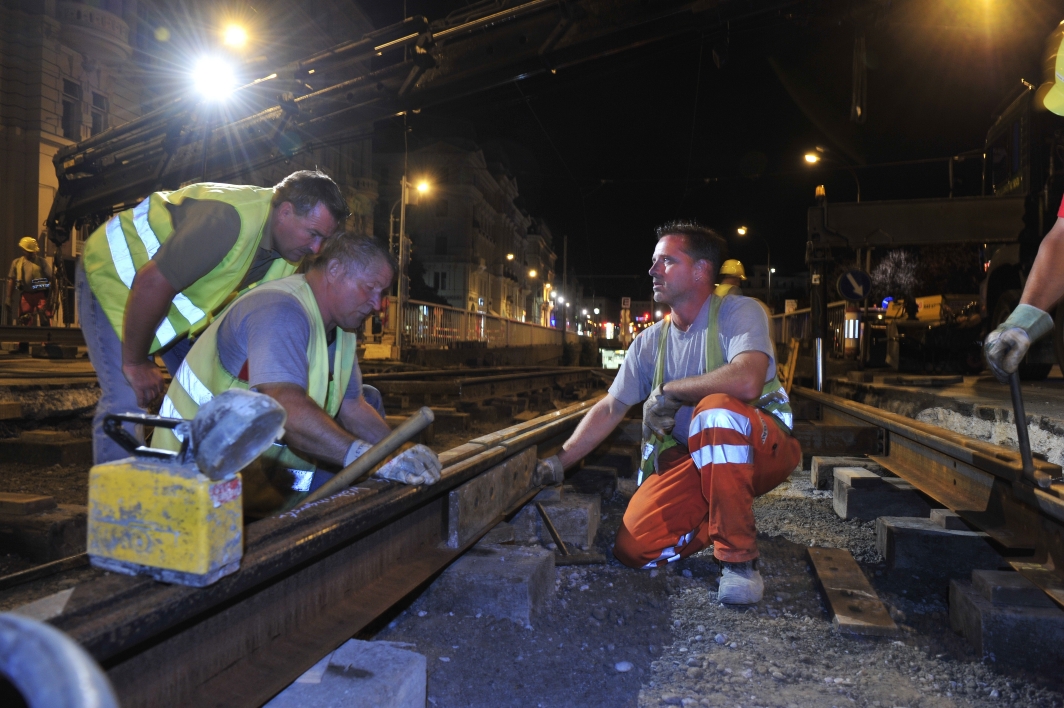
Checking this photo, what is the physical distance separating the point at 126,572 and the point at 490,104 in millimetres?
9065

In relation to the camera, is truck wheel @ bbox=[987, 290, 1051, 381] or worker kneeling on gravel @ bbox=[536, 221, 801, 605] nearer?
worker kneeling on gravel @ bbox=[536, 221, 801, 605]

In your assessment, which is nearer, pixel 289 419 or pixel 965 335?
pixel 289 419

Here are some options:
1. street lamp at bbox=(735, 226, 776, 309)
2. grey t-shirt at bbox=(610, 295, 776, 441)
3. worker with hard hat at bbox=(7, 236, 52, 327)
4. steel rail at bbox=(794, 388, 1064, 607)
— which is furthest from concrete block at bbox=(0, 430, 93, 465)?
street lamp at bbox=(735, 226, 776, 309)

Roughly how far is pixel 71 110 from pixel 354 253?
3132 cm

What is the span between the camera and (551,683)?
226 cm

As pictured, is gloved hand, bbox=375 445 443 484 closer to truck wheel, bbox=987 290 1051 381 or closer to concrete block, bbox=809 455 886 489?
concrete block, bbox=809 455 886 489

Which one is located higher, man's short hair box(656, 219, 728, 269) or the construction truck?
the construction truck

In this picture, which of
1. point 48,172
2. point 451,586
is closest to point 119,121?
point 48,172

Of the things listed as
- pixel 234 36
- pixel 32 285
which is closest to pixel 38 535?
pixel 32 285

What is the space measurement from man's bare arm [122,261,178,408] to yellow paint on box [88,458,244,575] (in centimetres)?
148

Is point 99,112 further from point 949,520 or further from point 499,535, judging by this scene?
point 949,520

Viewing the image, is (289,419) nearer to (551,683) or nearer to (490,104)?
(551,683)

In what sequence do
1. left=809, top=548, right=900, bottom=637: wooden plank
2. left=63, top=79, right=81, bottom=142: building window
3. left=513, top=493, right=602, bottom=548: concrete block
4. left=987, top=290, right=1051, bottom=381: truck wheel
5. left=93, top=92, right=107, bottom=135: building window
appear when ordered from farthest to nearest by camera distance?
left=93, top=92, right=107, bottom=135: building window → left=63, top=79, right=81, bottom=142: building window → left=987, top=290, right=1051, bottom=381: truck wheel → left=513, top=493, right=602, bottom=548: concrete block → left=809, top=548, right=900, bottom=637: wooden plank

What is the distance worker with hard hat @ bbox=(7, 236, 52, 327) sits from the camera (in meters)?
13.4
